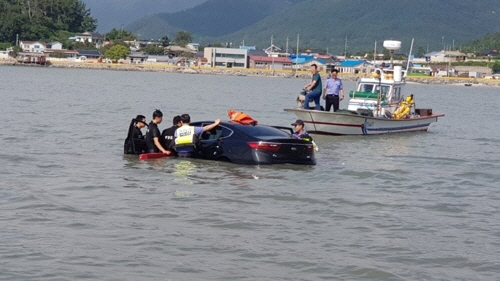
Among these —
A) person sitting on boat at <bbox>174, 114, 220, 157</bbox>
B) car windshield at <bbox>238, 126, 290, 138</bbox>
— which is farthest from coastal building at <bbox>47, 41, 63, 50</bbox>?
car windshield at <bbox>238, 126, 290, 138</bbox>

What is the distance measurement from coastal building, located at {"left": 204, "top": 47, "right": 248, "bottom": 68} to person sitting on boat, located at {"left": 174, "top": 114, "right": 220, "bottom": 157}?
160m

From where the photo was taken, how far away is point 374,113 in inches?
1231

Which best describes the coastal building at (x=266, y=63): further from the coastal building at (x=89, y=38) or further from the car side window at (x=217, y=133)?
the car side window at (x=217, y=133)

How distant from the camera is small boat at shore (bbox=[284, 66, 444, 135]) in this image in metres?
28.6

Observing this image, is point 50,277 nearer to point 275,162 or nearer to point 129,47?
point 275,162

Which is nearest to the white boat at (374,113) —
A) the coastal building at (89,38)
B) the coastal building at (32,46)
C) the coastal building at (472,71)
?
the coastal building at (32,46)

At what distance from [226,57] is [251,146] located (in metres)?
163

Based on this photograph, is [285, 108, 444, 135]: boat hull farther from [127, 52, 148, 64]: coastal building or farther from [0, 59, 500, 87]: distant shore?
[127, 52, 148, 64]: coastal building

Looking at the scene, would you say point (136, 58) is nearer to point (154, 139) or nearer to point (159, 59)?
point (159, 59)

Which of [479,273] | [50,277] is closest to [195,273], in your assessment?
[50,277]

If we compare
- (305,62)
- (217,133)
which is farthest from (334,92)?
(305,62)

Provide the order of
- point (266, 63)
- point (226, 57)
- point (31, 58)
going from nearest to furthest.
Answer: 1. point (31, 58)
2. point (226, 57)
3. point (266, 63)

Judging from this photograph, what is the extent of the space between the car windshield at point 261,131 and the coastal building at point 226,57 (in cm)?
16046

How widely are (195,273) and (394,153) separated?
14.7 metres
